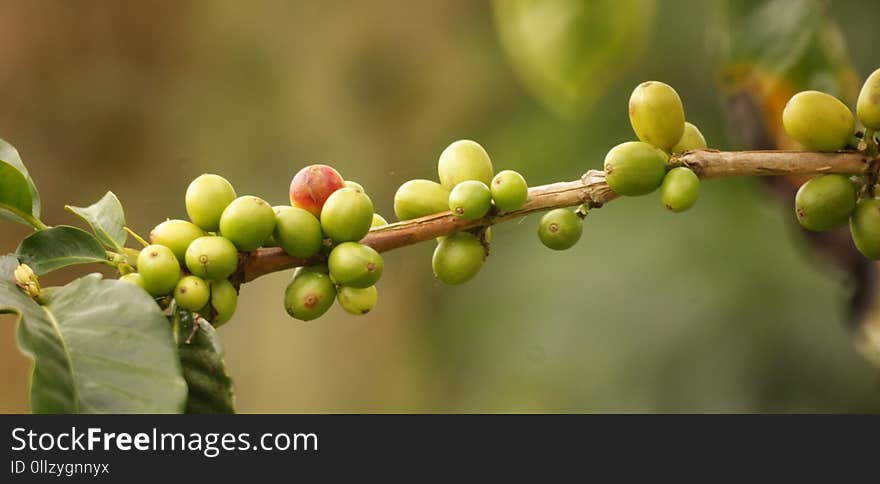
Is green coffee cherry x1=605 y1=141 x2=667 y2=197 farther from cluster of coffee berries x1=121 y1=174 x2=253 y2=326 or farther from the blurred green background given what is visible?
the blurred green background

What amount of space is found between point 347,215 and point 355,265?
1.3 inches

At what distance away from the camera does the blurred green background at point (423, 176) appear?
2188mm

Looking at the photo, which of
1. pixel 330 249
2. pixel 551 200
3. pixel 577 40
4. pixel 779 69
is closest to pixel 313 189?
pixel 330 249

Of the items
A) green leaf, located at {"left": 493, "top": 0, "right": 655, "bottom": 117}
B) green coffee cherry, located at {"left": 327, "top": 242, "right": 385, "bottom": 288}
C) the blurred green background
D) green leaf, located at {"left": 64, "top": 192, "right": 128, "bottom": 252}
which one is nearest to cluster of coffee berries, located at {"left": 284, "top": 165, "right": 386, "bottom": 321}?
green coffee cherry, located at {"left": 327, "top": 242, "right": 385, "bottom": 288}

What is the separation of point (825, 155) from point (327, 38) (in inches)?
112

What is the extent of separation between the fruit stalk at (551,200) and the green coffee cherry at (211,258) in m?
0.03

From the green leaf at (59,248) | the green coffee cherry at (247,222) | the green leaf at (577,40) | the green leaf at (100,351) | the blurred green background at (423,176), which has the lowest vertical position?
the green leaf at (100,351)

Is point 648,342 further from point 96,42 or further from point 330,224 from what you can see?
point 96,42

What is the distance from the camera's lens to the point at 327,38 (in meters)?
3.32

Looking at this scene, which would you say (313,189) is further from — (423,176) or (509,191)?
(423,176)

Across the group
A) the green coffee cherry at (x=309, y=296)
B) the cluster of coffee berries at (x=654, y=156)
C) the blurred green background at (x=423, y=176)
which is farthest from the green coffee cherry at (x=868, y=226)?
the blurred green background at (x=423, y=176)

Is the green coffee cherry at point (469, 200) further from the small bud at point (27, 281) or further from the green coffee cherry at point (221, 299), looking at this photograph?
the small bud at point (27, 281)

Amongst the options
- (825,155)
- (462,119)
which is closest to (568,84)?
(825,155)

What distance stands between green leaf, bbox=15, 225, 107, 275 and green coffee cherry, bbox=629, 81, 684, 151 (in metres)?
0.35
